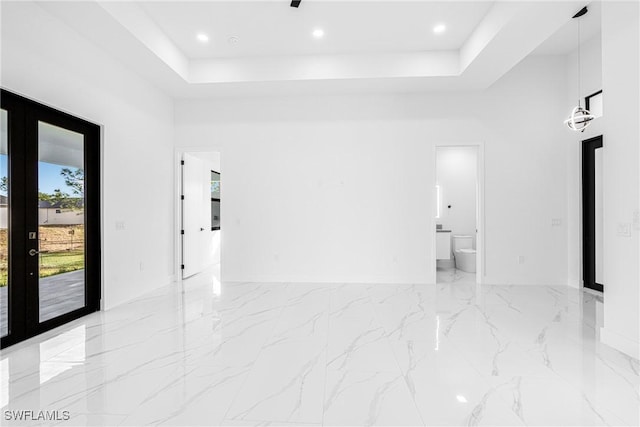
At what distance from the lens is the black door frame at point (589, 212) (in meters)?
4.48

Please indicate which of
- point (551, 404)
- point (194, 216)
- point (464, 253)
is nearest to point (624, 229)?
point (551, 404)

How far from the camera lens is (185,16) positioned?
3.54 m

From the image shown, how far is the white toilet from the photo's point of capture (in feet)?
19.1

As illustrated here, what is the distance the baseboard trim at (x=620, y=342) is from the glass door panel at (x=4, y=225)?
5115mm

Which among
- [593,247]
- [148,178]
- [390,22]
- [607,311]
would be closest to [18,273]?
[148,178]

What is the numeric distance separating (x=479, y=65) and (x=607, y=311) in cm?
307

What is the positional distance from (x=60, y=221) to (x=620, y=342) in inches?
208

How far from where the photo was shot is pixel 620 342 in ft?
8.30

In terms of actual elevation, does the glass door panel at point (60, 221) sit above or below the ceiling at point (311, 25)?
below

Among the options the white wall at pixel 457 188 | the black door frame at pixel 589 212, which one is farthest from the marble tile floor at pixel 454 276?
the black door frame at pixel 589 212

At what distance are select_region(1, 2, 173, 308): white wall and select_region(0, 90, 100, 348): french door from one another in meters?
0.14

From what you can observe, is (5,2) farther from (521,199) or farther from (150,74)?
(521,199)

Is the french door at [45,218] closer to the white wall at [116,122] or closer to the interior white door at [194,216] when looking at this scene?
the white wall at [116,122]

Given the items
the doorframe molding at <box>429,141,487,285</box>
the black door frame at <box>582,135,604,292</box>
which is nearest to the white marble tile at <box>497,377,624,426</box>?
the doorframe molding at <box>429,141,487,285</box>
